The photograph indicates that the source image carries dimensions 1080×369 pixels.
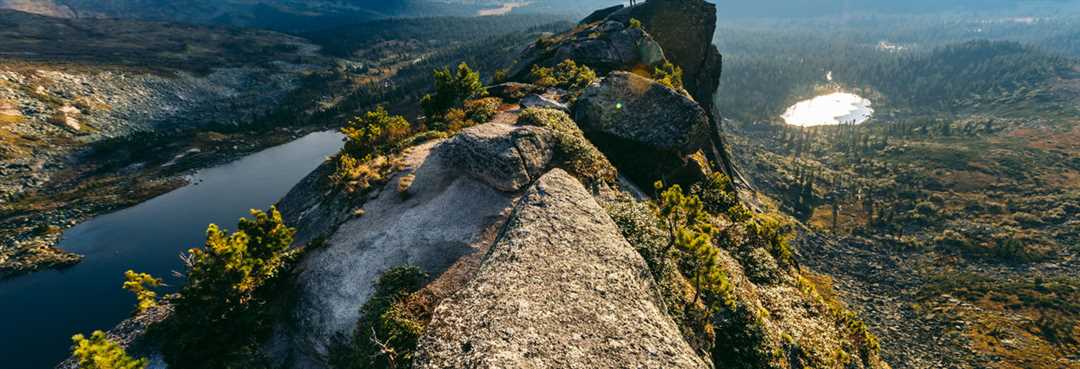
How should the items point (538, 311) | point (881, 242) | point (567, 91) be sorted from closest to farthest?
point (538, 311), point (567, 91), point (881, 242)

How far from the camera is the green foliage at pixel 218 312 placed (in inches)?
837

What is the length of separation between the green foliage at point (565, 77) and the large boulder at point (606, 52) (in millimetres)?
5057

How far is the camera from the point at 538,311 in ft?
49.4

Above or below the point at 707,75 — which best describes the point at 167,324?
below

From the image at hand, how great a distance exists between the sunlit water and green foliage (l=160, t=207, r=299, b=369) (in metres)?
18.7

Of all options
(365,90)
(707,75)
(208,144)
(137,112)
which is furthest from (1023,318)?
(137,112)

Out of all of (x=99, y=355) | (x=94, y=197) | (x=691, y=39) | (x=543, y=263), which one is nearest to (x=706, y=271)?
(x=543, y=263)

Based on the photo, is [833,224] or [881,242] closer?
[881,242]

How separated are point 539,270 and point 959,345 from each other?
385 ft

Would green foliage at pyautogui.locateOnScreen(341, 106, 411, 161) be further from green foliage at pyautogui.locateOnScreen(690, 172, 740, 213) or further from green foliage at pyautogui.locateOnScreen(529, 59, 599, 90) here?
green foliage at pyautogui.locateOnScreen(690, 172, 740, 213)

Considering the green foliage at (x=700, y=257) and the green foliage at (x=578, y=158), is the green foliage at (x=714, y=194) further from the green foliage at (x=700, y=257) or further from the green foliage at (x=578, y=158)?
the green foliage at (x=700, y=257)

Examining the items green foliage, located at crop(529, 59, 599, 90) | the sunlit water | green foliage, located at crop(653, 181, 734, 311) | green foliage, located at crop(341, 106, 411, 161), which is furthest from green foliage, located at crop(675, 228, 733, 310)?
the sunlit water

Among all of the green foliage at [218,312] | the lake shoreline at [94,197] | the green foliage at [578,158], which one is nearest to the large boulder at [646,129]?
the green foliage at [578,158]

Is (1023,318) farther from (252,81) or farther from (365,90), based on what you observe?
(252,81)
